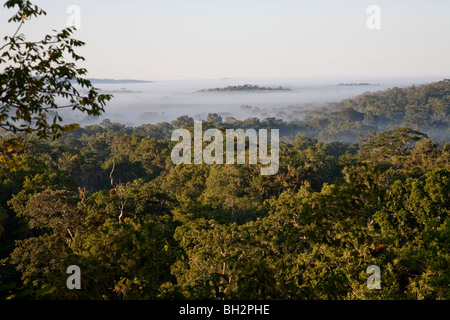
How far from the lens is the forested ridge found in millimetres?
5008

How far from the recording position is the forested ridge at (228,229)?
16.4 ft

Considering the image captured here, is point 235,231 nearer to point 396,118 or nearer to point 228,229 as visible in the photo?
point 228,229

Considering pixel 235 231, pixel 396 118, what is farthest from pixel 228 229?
pixel 396 118

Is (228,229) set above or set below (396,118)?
below

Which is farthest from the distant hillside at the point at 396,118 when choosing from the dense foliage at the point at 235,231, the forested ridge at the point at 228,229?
the dense foliage at the point at 235,231

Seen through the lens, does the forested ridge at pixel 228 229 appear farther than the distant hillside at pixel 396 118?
No

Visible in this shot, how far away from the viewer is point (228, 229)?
1356cm

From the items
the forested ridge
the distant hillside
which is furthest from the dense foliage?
the distant hillside

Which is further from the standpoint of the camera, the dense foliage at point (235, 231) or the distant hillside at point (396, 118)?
the distant hillside at point (396, 118)

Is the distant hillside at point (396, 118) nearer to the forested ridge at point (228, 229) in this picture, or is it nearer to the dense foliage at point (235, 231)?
the forested ridge at point (228, 229)

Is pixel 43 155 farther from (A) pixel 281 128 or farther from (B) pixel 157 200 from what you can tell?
(A) pixel 281 128

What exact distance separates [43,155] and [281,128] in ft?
365

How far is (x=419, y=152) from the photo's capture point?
3294cm

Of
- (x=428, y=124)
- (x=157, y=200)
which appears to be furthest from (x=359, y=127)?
(x=157, y=200)
